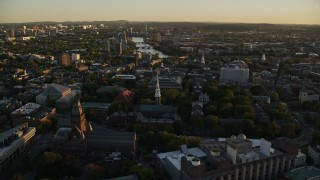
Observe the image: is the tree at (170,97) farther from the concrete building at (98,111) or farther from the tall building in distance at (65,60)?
the tall building in distance at (65,60)

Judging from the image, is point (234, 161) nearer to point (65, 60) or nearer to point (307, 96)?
point (307, 96)

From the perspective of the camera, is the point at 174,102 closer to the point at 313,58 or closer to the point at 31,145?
the point at 31,145

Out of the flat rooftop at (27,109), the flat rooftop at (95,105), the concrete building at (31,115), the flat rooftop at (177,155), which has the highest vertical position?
the flat rooftop at (177,155)

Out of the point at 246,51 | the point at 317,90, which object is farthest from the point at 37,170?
the point at 246,51

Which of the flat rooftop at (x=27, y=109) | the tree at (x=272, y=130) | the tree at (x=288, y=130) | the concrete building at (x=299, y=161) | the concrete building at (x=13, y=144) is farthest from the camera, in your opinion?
the flat rooftop at (x=27, y=109)

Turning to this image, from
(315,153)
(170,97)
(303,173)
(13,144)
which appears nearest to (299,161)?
(315,153)

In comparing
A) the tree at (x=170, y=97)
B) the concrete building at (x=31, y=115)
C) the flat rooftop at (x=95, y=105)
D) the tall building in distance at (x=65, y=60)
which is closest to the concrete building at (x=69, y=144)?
the concrete building at (x=31, y=115)
